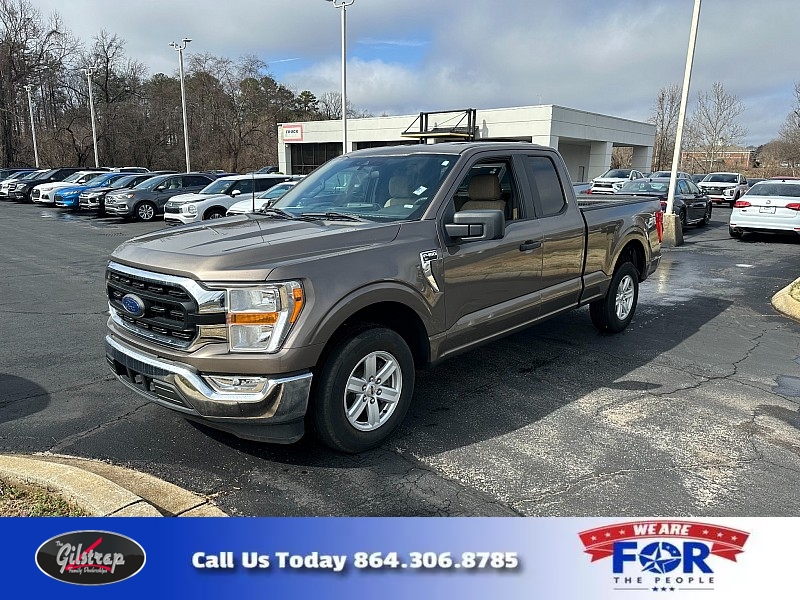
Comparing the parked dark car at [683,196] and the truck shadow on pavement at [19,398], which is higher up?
the parked dark car at [683,196]

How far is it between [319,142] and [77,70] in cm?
3002

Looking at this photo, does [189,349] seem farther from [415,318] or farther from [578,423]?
[578,423]

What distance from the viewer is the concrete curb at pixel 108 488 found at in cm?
301

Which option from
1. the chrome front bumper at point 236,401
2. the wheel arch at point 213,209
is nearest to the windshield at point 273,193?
the wheel arch at point 213,209

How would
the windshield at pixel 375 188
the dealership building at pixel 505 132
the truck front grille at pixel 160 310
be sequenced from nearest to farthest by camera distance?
the truck front grille at pixel 160 310 < the windshield at pixel 375 188 < the dealership building at pixel 505 132

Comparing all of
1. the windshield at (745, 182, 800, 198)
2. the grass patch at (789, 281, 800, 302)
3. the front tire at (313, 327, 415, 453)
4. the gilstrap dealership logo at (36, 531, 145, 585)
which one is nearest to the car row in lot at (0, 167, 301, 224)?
the grass patch at (789, 281, 800, 302)

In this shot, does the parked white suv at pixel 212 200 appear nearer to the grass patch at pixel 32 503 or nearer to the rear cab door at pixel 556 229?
the rear cab door at pixel 556 229

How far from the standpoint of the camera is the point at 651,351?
624cm

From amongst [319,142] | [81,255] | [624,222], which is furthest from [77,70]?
[624,222]

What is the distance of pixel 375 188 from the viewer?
4.68 m

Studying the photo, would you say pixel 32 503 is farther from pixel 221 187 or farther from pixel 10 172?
pixel 10 172

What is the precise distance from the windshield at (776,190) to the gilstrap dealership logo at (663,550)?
15887mm

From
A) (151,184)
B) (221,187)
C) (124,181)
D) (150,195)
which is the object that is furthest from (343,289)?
(124,181)

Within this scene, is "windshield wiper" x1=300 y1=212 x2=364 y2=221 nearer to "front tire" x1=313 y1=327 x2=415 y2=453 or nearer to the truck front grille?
"front tire" x1=313 y1=327 x2=415 y2=453
